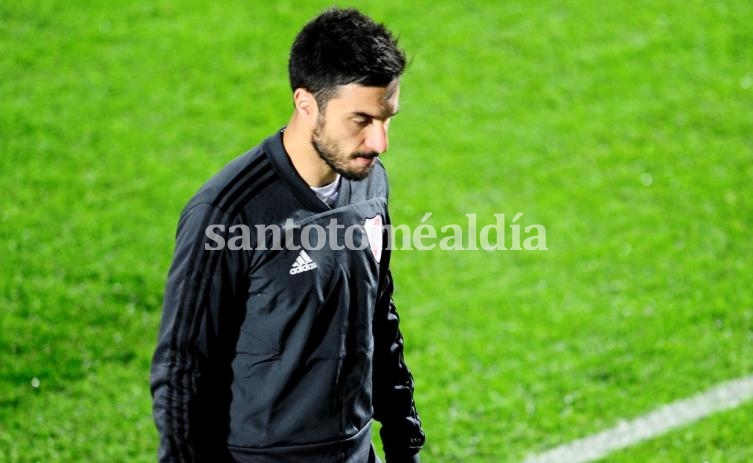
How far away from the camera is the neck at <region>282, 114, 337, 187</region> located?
2.78m

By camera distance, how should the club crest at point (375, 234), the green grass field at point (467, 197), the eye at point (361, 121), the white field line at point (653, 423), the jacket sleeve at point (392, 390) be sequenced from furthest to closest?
the green grass field at point (467, 197) → the white field line at point (653, 423) → the jacket sleeve at point (392, 390) → the club crest at point (375, 234) → the eye at point (361, 121)

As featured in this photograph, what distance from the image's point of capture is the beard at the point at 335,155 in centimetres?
273

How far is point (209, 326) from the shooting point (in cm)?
266

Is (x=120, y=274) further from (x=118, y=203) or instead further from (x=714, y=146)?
(x=714, y=146)

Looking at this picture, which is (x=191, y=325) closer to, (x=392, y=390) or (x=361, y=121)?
(x=361, y=121)

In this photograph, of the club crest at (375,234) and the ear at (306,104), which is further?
the club crest at (375,234)

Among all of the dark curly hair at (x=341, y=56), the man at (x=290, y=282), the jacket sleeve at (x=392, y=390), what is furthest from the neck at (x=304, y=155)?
the jacket sleeve at (x=392, y=390)

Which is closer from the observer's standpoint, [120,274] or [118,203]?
[120,274]

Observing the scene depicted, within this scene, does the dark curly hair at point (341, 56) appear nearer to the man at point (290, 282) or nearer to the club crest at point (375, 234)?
the man at point (290, 282)

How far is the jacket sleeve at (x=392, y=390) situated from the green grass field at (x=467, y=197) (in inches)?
61.4

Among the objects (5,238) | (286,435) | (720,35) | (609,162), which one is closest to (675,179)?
(609,162)

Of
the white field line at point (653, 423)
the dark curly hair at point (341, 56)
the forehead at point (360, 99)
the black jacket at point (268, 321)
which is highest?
the dark curly hair at point (341, 56)

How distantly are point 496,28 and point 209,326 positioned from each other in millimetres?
5803

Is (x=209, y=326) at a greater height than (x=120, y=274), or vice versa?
(x=209, y=326)
